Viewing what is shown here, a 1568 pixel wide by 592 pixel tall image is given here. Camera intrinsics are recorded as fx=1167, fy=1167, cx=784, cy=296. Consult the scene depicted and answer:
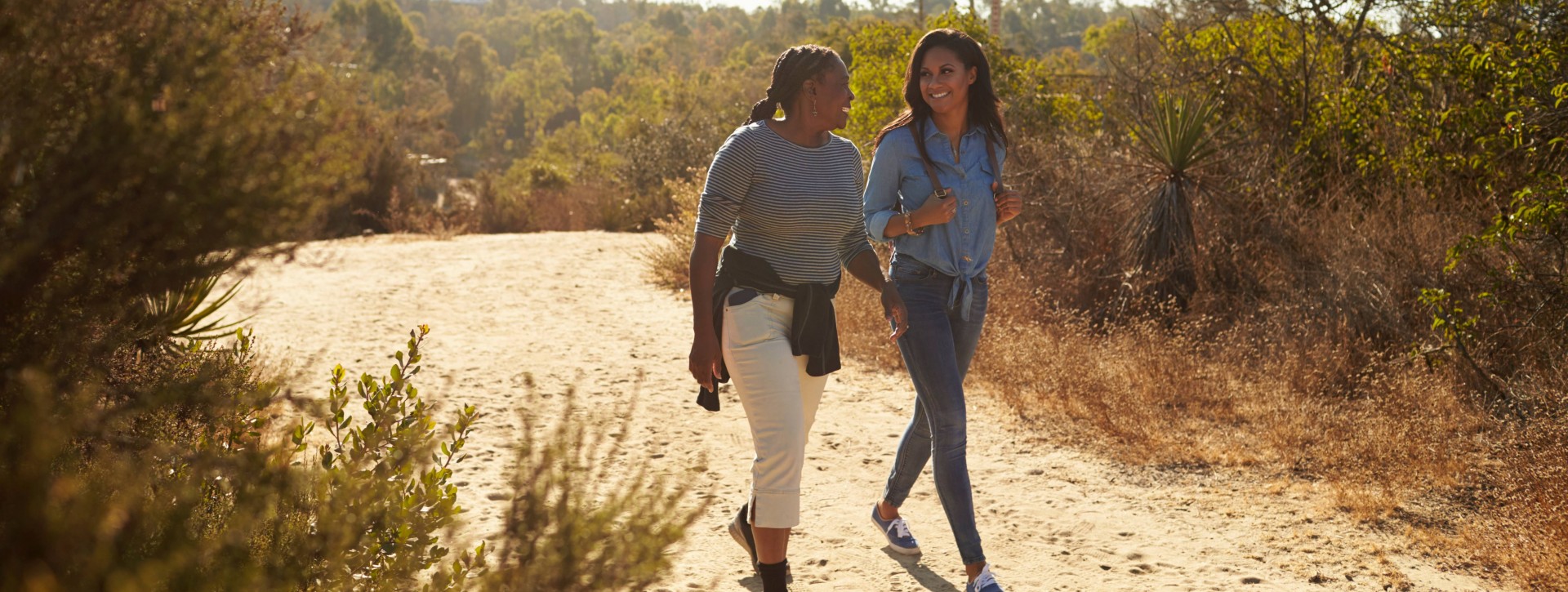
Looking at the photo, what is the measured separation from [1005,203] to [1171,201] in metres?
5.12

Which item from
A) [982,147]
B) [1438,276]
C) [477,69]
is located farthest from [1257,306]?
[477,69]

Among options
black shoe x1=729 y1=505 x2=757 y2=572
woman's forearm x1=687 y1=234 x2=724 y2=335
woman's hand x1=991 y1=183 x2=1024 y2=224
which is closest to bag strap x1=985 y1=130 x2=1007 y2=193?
woman's hand x1=991 y1=183 x2=1024 y2=224

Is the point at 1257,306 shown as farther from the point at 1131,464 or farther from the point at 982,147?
the point at 982,147

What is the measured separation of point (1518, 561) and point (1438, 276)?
3549 mm

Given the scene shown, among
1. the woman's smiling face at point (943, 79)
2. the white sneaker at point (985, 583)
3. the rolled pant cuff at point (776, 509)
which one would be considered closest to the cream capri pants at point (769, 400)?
the rolled pant cuff at point (776, 509)

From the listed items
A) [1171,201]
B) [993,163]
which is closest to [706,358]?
[993,163]

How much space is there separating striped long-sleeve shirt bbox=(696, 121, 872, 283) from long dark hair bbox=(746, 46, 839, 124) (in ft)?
0.32

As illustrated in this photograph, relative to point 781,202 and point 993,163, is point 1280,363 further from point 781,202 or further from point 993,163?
point 781,202

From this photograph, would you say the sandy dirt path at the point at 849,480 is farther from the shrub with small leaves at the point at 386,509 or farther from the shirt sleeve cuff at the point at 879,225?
the shirt sleeve cuff at the point at 879,225

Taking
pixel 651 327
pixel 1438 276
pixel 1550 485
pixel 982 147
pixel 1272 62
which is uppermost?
pixel 1272 62

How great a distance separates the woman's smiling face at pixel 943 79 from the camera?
398 cm

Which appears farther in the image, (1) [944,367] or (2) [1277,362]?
(2) [1277,362]

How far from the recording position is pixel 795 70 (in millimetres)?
3496

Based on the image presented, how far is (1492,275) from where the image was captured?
21.1 feet
